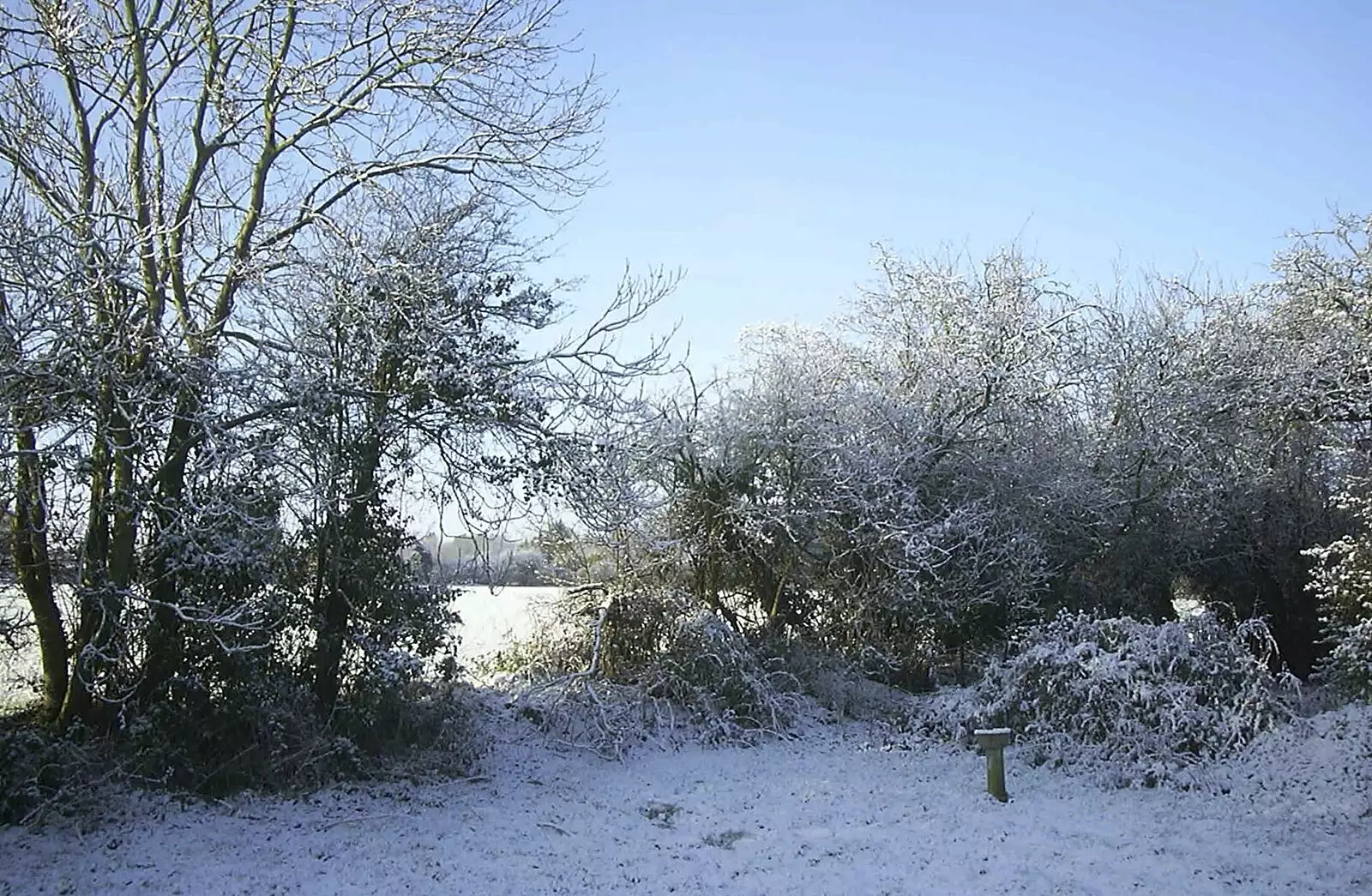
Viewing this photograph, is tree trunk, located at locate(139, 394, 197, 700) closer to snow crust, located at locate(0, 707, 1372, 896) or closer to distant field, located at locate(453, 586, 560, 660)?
snow crust, located at locate(0, 707, 1372, 896)

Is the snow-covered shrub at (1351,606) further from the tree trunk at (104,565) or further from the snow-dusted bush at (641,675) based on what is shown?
the tree trunk at (104,565)

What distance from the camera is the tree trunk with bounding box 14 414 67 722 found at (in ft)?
22.9

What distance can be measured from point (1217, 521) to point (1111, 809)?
745cm

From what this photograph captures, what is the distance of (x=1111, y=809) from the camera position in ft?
26.1

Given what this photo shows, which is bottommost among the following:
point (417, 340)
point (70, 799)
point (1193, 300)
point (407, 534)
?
point (70, 799)

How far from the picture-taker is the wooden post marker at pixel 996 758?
27.1ft

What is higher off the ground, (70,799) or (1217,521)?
(1217,521)

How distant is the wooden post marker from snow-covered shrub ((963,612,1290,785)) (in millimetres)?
1174

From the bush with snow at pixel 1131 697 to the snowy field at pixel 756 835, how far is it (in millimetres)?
310

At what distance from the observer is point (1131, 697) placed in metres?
9.23

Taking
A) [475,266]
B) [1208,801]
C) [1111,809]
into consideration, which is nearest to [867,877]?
[1111,809]

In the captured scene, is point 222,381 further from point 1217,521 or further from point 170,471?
point 1217,521

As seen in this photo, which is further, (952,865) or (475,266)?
(475,266)

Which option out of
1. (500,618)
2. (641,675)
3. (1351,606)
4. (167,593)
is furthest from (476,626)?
(1351,606)
